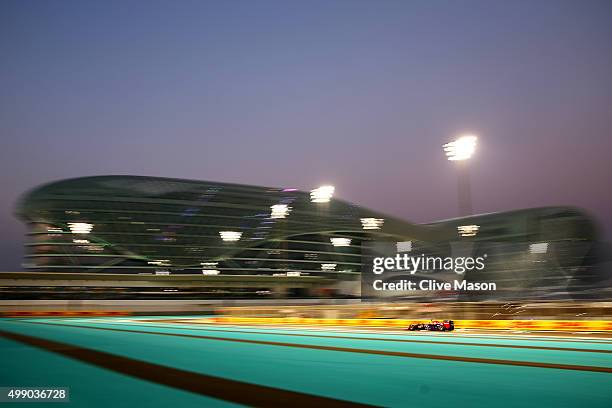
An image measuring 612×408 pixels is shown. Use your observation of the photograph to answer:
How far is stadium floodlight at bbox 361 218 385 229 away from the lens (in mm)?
142000

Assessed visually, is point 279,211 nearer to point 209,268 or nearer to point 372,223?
point 209,268

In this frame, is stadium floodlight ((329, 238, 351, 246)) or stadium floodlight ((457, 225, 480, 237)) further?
stadium floodlight ((329, 238, 351, 246))

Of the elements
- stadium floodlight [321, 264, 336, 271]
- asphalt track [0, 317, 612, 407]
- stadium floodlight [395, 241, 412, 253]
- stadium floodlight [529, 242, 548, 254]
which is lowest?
asphalt track [0, 317, 612, 407]

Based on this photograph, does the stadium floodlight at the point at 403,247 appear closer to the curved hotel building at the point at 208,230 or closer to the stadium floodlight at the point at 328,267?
the curved hotel building at the point at 208,230

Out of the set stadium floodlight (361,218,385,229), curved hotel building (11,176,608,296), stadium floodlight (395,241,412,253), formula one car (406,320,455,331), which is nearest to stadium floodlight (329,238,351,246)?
curved hotel building (11,176,608,296)

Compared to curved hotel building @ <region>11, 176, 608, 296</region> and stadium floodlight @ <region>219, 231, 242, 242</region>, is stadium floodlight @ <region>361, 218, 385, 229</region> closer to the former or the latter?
curved hotel building @ <region>11, 176, 608, 296</region>

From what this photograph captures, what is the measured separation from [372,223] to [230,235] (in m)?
40.9

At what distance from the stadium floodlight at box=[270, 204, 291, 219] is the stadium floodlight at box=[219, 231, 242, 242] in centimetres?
957

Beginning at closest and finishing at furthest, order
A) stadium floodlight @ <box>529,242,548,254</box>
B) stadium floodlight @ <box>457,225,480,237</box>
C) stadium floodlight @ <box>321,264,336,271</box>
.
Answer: stadium floodlight @ <box>457,225,480,237</box> → stadium floodlight @ <box>529,242,548,254</box> → stadium floodlight @ <box>321,264,336,271</box>

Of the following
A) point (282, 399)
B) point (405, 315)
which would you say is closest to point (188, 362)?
point (282, 399)

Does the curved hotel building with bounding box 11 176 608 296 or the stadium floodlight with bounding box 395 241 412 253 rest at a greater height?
the curved hotel building with bounding box 11 176 608 296

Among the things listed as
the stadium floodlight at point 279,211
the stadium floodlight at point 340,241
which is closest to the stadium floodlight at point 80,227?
the stadium floodlight at point 279,211

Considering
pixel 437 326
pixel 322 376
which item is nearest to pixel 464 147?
pixel 437 326

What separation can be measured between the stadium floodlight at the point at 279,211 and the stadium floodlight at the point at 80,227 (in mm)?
38308
